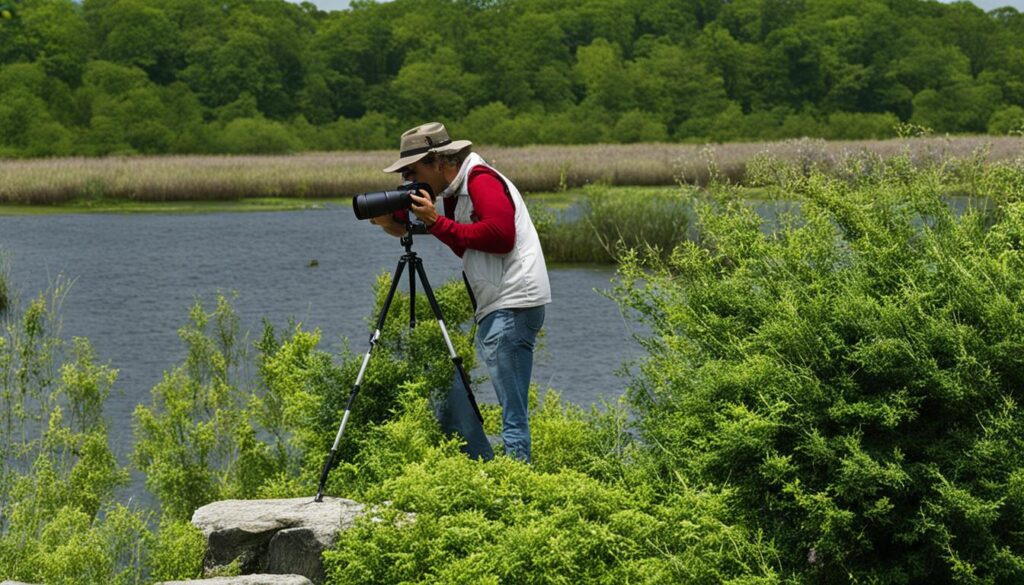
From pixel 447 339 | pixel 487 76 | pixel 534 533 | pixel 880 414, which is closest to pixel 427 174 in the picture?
pixel 447 339

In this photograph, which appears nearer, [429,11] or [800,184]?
[800,184]

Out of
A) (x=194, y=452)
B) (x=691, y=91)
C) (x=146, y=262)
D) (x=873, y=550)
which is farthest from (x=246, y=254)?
(x=691, y=91)

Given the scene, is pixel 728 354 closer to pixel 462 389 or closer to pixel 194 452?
pixel 462 389

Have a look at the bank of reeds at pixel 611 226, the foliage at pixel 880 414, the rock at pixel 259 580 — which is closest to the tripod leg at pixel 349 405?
the rock at pixel 259 580

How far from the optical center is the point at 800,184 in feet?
23.0

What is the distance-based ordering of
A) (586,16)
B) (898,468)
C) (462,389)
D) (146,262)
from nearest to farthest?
(898,468), (462,389), (146,262), (586,16)

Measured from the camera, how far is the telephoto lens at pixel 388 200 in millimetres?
6250

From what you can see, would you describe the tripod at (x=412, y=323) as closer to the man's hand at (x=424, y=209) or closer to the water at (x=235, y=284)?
the man's hand at (x=424, y=209)

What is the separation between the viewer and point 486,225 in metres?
6.15

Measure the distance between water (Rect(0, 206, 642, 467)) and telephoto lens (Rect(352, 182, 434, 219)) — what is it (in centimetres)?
109

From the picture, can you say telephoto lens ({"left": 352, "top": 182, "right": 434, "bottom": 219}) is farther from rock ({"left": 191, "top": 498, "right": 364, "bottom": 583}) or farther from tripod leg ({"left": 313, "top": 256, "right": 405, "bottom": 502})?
rock ({"left": 191, "top": 498, "right": 364, "bottom": 583})

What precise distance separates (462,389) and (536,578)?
1.86 metres

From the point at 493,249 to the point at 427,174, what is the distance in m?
0.50

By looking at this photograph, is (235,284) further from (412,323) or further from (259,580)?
(259,580)
